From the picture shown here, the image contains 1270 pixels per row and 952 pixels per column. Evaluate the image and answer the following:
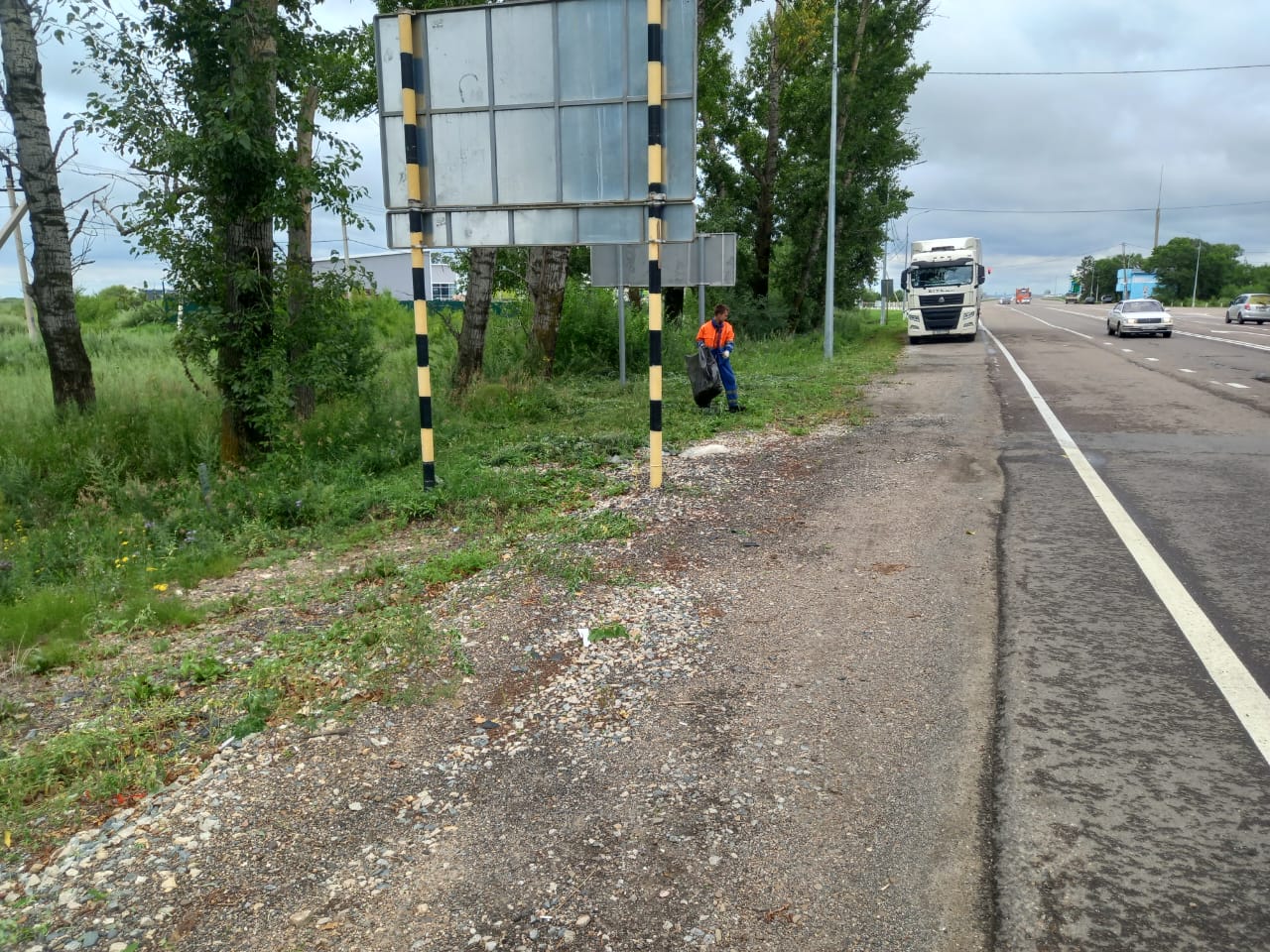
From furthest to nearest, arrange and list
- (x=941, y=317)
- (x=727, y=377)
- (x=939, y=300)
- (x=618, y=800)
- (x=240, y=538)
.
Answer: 1. (x=941, y=317)
2. (x=939, y=300)
3. (x=727, y=377)
4. (x=240, y=538)
5. (x=618, y=800)

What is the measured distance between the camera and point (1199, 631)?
4.80 m

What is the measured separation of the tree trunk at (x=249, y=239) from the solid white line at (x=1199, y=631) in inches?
336

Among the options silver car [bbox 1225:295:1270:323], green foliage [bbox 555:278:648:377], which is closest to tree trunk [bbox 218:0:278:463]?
green foliage [bbox 555:278:648:377]

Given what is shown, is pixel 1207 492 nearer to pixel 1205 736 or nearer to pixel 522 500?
pixel 1205 736

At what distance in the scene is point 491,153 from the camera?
26.9ft

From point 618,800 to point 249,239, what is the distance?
28.3ft

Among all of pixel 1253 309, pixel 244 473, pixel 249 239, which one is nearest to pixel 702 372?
pixel 249 239

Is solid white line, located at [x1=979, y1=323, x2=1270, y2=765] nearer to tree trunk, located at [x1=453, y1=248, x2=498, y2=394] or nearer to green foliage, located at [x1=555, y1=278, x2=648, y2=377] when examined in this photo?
tree trunk, located at [x1=453, y1=248, x2=498, y2=394]

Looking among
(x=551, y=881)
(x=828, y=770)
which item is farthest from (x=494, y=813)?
(x=828, y=770)

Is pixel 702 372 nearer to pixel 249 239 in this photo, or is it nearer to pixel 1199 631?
pixel 249 239

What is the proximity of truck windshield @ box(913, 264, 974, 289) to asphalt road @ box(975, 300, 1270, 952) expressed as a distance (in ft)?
73.3

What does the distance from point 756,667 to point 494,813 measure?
166cm

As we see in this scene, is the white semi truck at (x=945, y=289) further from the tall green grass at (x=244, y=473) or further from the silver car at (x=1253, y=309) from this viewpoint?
the silver car at (x=1253, y=309)

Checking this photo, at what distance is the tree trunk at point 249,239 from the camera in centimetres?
934
